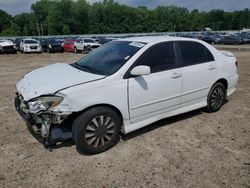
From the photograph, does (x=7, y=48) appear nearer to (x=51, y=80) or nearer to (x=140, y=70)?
(x=51, y=80)

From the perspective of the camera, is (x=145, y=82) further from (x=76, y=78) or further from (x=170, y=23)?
(x=170, y=23)

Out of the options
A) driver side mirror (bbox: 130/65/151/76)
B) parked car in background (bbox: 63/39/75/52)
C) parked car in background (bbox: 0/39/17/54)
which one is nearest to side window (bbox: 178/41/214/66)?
driver side mirror (bbox: 130/65/151/76)

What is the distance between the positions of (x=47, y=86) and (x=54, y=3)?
361ft

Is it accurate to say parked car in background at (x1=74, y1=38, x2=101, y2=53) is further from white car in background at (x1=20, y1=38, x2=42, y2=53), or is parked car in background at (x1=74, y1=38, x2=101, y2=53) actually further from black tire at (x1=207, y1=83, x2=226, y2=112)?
black tire at (x1=207, y1=83, x2=226, y2=112)

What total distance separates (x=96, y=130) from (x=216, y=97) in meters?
2.90

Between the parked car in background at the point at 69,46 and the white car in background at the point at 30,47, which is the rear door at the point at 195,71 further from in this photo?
the parked car in background at the point at 69,46

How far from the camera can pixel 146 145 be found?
4.17 m

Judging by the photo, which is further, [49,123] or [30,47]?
[30,47]

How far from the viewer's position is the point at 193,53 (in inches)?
197

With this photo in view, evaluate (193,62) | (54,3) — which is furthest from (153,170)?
(54,3)

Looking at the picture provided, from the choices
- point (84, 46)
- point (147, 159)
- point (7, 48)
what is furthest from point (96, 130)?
point (7, 48)

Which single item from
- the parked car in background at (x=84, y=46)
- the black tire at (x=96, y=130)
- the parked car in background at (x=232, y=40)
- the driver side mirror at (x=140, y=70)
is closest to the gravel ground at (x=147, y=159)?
the black tire at (x=96, y=130)

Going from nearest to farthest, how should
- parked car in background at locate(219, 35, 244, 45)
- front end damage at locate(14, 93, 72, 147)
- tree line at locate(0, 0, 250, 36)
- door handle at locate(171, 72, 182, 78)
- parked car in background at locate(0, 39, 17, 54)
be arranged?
front end damage at locate(14, 93, 72, 147), door handle at locate(171, 72, 182, 78), parked car in background at locate(0, 39, 17, 54), parked car in background at locate(219, 35, 244, 45), tree line at locate(0, 0, 250, 36)

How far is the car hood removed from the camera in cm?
Answer: 364
